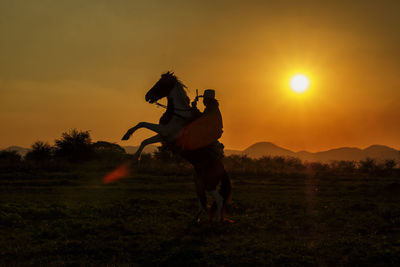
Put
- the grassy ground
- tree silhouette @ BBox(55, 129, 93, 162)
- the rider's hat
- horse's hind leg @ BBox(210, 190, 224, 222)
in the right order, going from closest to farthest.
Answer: the grassy ground → horse's hind leg @ BBox(210, 190, 224, 222) → the rider's hat → tree silhouette @ BBox(55, 129, 93, 162)

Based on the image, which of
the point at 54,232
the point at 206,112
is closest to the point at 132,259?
the point at 54,232

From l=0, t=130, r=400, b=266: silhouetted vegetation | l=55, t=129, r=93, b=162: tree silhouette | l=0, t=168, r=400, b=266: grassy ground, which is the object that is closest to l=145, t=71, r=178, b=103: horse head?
l=0, t=130, r=400, b=266: silhouetted vegetation

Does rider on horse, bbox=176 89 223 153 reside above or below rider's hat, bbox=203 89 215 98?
below

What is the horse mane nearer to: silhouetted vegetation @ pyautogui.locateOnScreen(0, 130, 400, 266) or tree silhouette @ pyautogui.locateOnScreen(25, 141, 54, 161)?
silhouetted vegetation @ pyautogui.locateOnScreen(0, 130, 400, 266)

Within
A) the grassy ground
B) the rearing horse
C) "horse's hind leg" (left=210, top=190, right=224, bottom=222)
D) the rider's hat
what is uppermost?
the rider's hat

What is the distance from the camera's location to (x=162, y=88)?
9.45m

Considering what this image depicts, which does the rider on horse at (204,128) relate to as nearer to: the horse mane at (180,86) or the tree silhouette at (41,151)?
the horse mane at (180,86)

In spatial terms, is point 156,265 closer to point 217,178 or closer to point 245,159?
point 217,178

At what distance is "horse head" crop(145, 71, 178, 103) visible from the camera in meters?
9.45

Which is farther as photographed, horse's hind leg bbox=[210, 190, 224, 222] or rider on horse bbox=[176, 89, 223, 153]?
horse's hind leg bbox=[210, 190, 224, 222]

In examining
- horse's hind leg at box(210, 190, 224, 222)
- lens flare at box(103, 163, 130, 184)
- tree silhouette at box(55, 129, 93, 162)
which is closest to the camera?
horse's hind leg at box(210, 190, 224, 222)

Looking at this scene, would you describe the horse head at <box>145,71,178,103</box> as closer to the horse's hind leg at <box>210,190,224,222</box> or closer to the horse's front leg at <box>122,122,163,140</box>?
the horse's front leg at <box>122,122,163,140</box>

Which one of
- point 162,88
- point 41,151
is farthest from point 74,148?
point 162,88

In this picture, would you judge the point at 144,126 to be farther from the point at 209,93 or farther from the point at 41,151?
the point at 41,151
